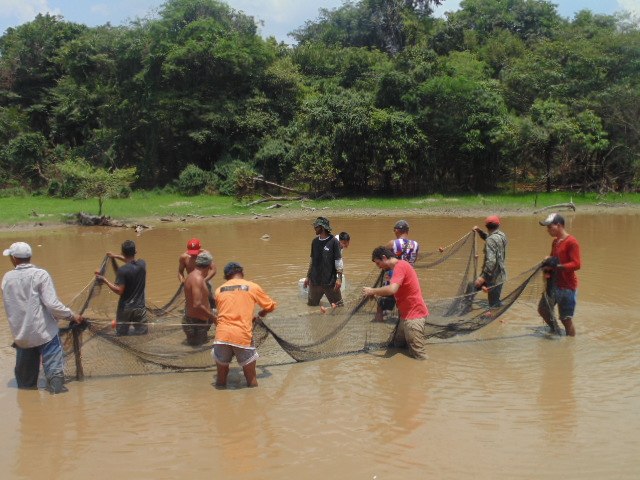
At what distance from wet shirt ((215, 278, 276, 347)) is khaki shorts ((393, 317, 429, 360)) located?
5.60 ft

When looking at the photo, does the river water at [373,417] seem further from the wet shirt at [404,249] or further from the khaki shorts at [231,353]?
the wet shirt at [404,249]

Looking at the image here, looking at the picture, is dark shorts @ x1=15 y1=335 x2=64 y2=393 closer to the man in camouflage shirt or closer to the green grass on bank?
the man in camouflage shirt

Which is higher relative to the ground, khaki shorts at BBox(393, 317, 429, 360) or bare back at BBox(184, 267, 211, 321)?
bare back at BBox(184, 267, 211, 321)

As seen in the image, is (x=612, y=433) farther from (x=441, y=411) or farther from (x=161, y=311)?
(x=161, y=311)

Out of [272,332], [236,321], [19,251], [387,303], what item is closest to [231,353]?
[236,321]

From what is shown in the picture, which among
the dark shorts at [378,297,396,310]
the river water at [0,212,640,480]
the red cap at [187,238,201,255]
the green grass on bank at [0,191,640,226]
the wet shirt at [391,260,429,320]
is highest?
the green grass on bank at [0,191,640,226]

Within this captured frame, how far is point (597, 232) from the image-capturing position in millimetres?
17281

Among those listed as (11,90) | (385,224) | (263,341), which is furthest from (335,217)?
(11,90)

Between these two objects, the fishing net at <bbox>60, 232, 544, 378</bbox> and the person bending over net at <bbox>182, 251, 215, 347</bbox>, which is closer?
the fishing net at <bbox>60, 232, 544, 378</bbox>

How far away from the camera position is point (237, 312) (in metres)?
5.79

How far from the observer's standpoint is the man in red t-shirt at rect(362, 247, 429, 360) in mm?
6465

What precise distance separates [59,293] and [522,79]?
78.5 ft

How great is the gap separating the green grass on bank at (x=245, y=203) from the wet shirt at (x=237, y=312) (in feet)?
57.4

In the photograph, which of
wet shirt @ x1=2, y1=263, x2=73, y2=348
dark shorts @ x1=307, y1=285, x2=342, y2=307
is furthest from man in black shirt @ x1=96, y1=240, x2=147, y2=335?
dark shorts @ x1=307, y1=285, x2=342, y2=307
